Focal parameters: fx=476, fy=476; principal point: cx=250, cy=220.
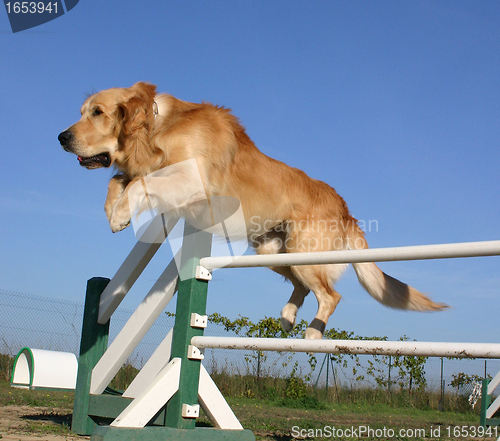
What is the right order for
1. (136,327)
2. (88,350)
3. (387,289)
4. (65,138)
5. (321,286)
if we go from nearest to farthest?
(136,327), (65,138), (88,350), (387,289), (321,286)

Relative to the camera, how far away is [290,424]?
4719 mm

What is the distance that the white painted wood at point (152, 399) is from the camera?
2.08m

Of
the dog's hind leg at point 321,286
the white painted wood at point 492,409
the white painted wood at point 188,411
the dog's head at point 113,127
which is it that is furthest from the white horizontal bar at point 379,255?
the white painted wood at point 492,409

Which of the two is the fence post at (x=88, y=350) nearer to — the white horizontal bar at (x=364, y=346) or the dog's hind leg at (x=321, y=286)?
the white horizontal bar at (x=364, y=346)

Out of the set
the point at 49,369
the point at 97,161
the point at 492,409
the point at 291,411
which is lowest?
the point at 291,411

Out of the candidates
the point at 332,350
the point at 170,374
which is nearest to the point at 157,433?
the point at 170,374

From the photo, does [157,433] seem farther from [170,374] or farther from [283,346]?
[283,346]

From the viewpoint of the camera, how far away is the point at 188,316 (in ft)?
7.83

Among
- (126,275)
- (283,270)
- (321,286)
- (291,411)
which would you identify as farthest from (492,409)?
(126,275)

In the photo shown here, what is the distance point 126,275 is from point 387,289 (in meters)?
1.94

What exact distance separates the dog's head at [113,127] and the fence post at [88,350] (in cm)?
84

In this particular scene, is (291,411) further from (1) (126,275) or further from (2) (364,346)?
(2) (364,346)

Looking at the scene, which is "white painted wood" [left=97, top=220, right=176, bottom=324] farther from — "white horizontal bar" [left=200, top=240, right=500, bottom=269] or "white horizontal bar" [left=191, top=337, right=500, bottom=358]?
"white horizontal bar" [left=191, top=337, right=500, bottom=358]

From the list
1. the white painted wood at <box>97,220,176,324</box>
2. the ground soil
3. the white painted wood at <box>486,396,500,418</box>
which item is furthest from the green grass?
the white painted wood at <box>97,220,176,324</box>
